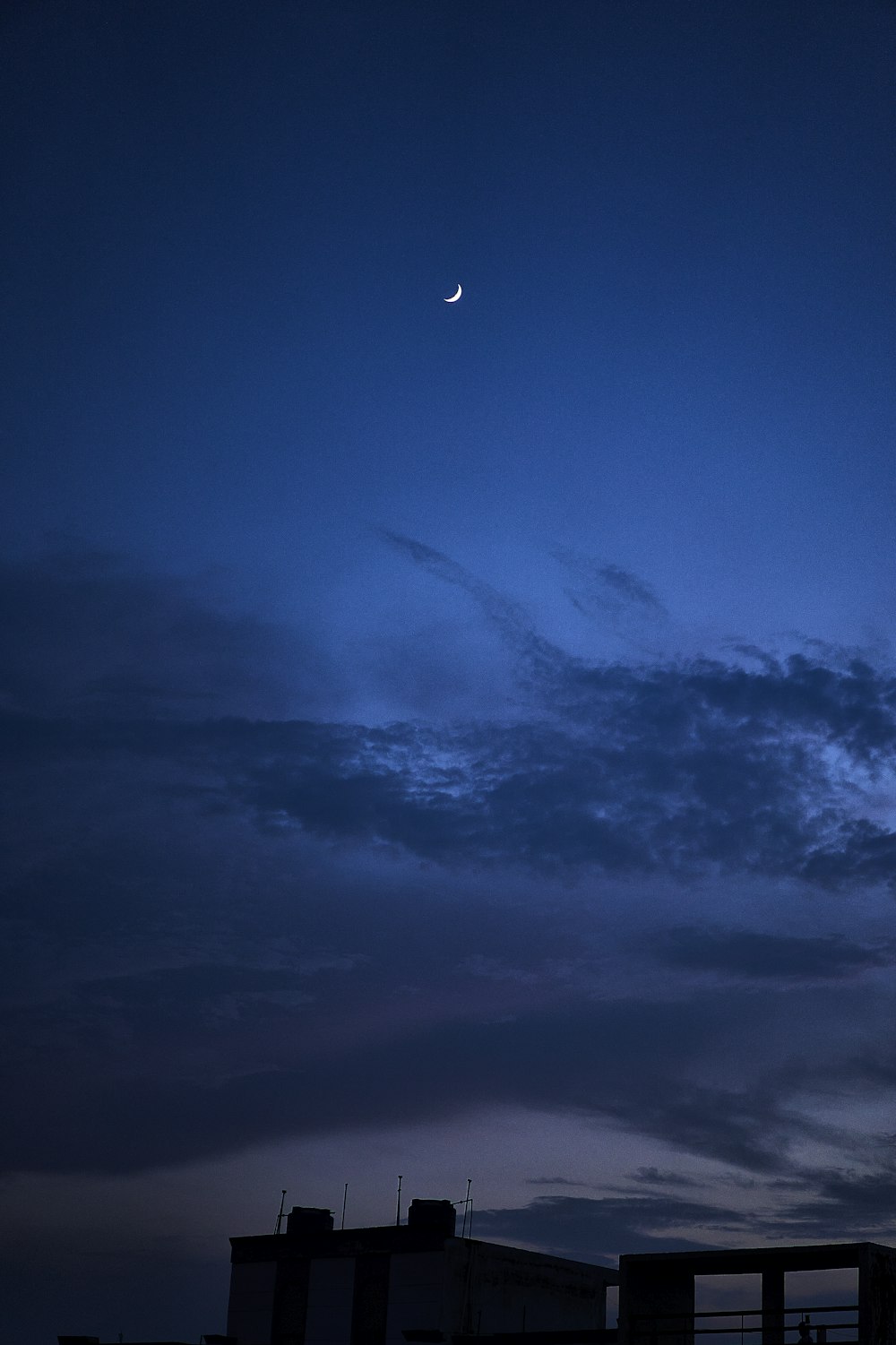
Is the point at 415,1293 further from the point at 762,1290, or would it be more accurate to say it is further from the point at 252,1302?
the point at 762,1290

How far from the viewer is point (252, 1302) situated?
68.5 m

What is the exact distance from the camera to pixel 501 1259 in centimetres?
6116

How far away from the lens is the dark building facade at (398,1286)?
59969 mm

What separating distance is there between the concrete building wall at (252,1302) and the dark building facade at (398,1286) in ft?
0.16

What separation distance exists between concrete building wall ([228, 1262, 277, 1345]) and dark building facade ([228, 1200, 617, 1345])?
5 centimetres

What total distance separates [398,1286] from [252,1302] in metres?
10.7

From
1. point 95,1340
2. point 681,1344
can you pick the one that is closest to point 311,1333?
point 95,1340

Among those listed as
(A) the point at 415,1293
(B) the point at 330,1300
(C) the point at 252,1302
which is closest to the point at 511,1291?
(A) the point at 415,1293

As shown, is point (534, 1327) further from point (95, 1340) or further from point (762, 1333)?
point (762, 1333)

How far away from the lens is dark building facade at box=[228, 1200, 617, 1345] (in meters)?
60.0

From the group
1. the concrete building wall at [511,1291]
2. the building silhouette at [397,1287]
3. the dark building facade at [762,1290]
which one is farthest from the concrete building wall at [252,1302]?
the dark building facade at [762,1290]

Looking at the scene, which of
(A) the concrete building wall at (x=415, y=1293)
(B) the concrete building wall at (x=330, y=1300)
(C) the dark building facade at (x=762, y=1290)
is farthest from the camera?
(B) the concrete building wall at (x=330, y=1300)

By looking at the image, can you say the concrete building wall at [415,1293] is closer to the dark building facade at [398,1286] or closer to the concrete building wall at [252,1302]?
the dark building facade at [398,1286]

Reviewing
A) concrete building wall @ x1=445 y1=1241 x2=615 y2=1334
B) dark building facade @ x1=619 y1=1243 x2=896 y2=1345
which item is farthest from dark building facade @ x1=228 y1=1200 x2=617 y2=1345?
dark building facade @ x1=619 y1=1243 x2=896 y2=1345
